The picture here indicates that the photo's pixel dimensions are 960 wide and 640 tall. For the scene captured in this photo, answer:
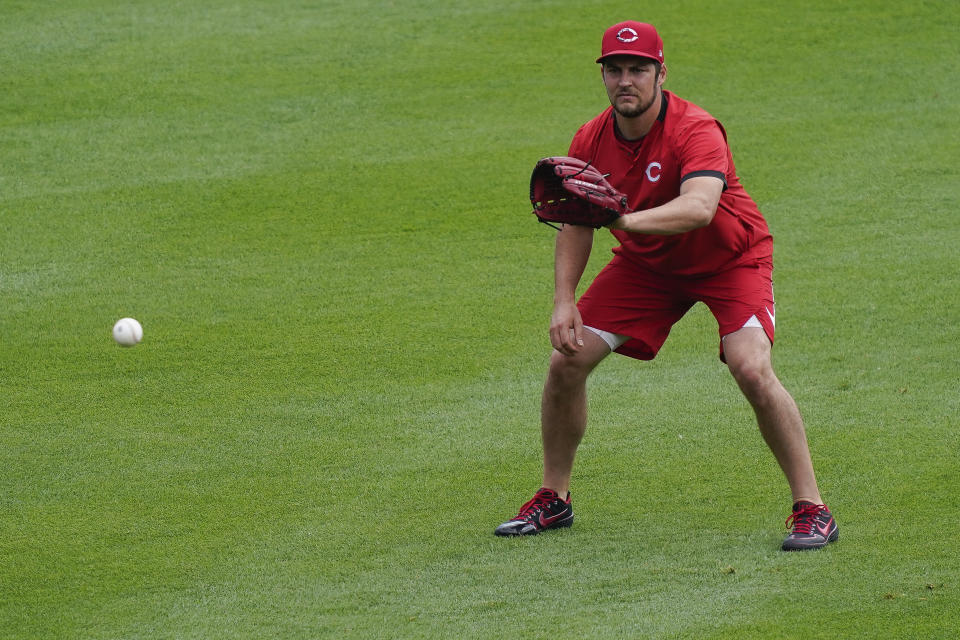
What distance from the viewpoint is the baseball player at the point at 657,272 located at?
5195mm

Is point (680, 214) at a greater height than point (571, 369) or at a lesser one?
greater

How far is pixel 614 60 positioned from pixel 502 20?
949cm

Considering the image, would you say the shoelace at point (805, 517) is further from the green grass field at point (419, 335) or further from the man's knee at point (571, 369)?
the man's knee at point (571, 369)

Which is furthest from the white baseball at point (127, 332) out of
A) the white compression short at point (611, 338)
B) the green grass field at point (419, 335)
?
the white compression short at point (611, 338)

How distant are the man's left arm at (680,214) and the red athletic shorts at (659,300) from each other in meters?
0.54

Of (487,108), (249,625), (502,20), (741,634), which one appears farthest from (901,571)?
(502,20)

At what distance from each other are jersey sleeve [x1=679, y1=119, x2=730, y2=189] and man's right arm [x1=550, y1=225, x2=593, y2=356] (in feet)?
1.69

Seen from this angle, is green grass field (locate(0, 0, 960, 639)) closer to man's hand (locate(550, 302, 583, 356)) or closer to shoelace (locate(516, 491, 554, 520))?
shoelace (locate(516, 491, 554, 520))

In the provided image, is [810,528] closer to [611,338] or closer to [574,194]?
[611,338]

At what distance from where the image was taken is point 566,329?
Result: 541 centimetres

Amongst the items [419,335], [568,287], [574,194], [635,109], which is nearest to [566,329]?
[568,287]

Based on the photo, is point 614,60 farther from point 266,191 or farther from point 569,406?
point 266,191

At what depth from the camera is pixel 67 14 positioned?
14609mm

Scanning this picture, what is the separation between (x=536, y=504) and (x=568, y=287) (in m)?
0.98
